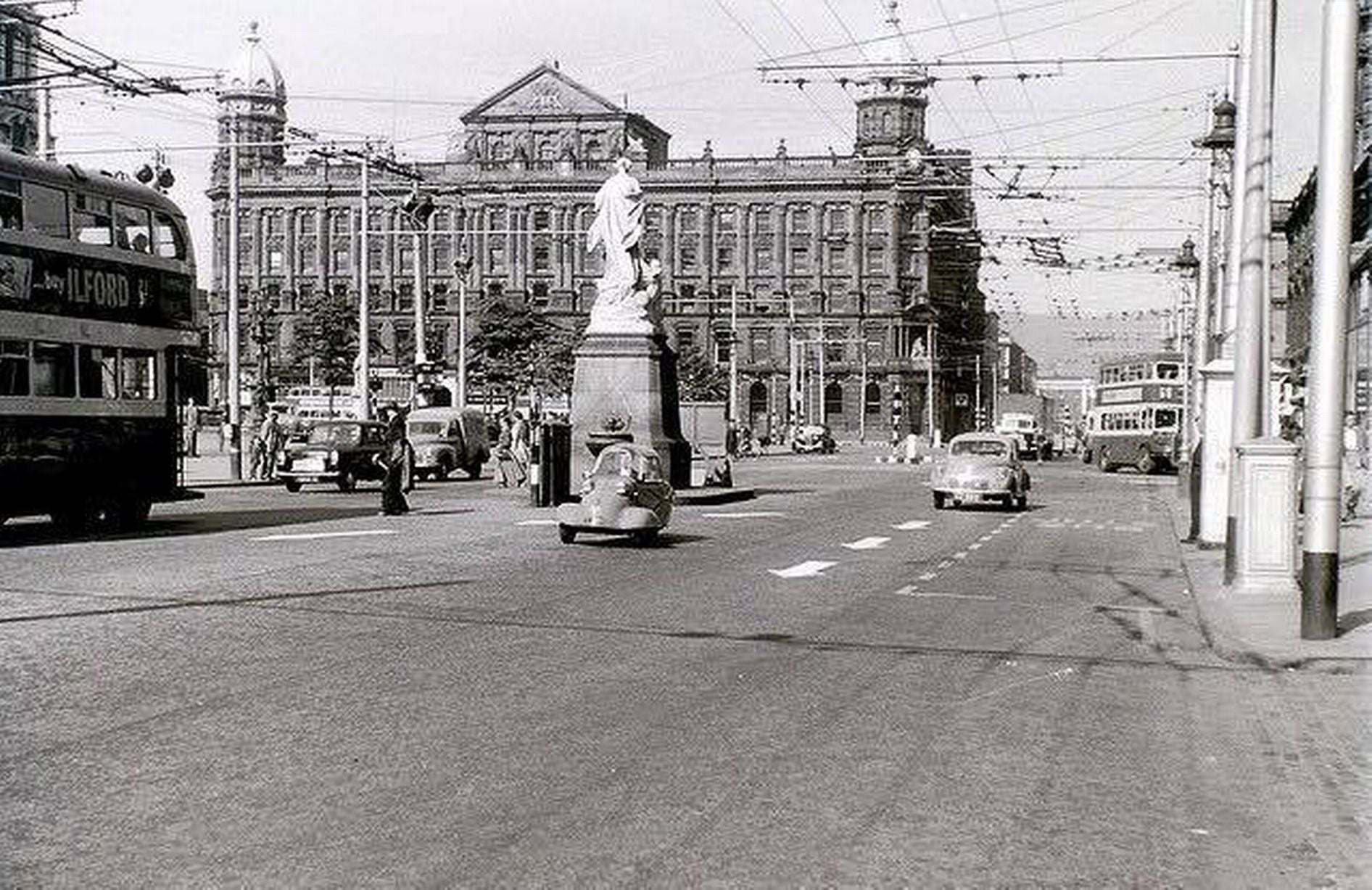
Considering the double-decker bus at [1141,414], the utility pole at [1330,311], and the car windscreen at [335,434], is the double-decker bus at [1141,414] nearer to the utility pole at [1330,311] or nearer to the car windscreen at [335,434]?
the car windscreen at [335,434]

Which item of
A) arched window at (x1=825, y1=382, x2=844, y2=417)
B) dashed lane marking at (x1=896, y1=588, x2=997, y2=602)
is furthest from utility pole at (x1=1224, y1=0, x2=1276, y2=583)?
arched window at (x1=825, y1=382, x2=844, y2=417)

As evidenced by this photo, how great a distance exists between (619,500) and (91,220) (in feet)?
24.9

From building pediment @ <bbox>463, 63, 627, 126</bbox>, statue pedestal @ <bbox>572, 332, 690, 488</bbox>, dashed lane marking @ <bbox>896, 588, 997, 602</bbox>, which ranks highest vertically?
building pediment @ <bbox>463, 63, 627, 126</bbox>

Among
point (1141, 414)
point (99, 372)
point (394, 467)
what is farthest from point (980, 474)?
point (1141, 414)

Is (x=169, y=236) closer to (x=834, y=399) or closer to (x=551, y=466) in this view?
(x=551, y=466)

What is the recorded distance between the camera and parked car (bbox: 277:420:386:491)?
40.2m

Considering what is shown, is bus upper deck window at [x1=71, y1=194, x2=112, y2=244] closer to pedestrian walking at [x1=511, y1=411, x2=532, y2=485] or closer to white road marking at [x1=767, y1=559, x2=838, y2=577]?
white road marking at [x1=767, y1=559, x2=838, y2=577]

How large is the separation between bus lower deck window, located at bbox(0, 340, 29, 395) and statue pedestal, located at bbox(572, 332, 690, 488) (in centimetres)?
1586

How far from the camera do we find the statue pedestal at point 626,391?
37.5 m

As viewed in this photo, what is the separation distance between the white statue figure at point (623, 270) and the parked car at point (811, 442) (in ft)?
218

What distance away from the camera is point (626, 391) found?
3781 cm

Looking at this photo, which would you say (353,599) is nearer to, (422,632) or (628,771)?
(422,632)

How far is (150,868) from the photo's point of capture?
20.8 ft

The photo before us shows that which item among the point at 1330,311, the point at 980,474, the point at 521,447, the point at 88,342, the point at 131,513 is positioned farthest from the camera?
the point at 521,447
